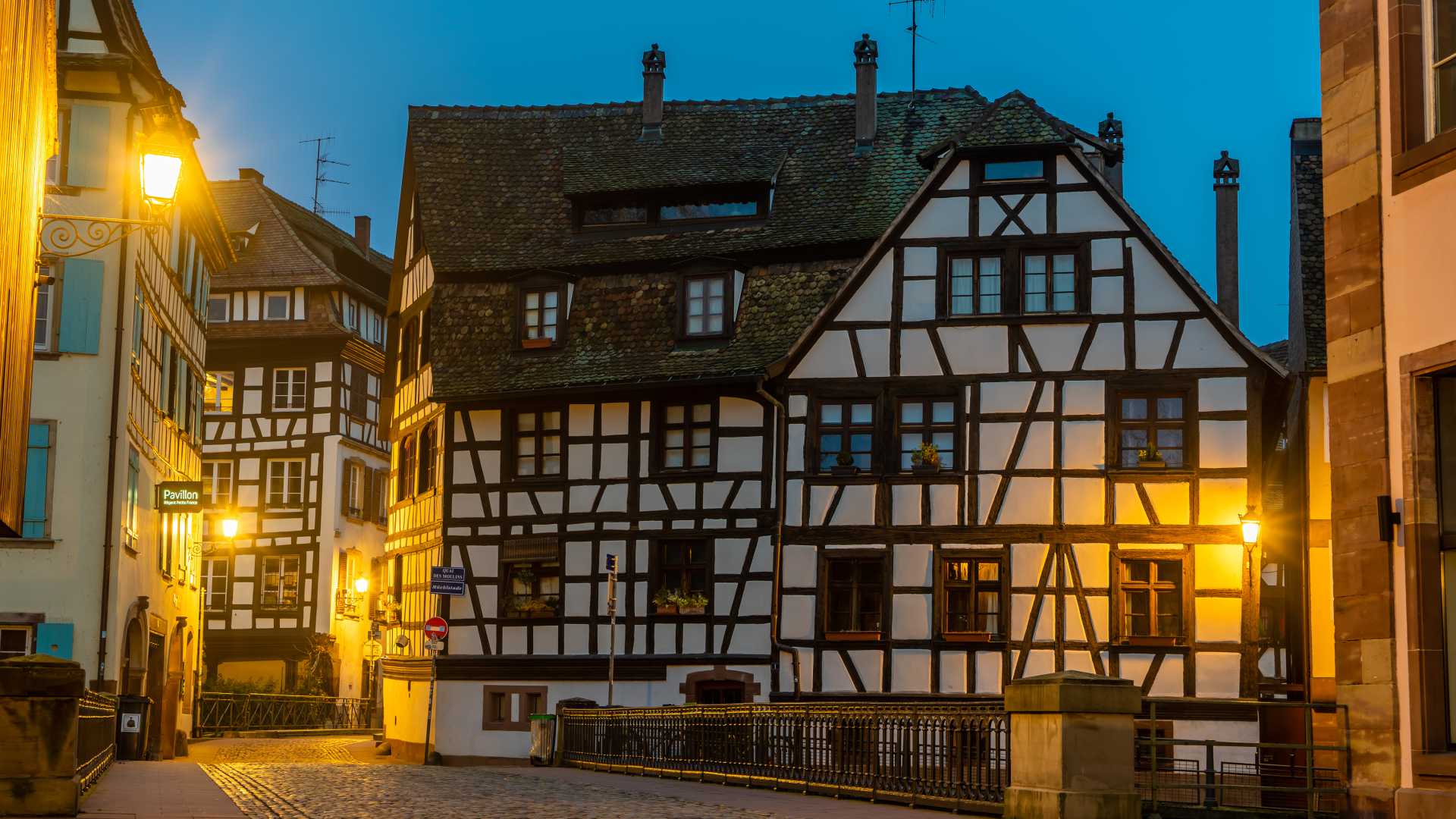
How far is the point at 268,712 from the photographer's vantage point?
5194 cm

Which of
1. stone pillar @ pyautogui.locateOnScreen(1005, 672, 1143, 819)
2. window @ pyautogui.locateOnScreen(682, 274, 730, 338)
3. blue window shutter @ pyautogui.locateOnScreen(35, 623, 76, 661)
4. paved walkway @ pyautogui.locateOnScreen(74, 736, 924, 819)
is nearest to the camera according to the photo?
stone pillar @ pyautogui.locateOnScreen(1005, 672, 1143, 819)

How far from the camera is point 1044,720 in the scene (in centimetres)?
1480

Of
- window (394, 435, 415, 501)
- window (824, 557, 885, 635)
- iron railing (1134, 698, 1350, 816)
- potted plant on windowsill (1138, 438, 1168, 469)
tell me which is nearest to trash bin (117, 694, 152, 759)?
window (394, 435, 415, 501)

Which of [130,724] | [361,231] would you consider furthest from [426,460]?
[361,231]

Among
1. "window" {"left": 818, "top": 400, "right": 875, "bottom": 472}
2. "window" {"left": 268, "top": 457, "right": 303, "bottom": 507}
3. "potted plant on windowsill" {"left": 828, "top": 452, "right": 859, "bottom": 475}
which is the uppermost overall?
"window" {"left": 268, "top": 457, "right": 303, "bottom": 507}

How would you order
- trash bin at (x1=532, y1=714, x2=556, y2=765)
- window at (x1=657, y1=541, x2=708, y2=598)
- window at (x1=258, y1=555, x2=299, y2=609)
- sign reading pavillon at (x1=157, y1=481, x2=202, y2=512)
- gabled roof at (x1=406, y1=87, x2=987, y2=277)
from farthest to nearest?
1. window at (x1=258, y1=555, x2=299, y2=609)
2. gabled roof at (x1=406, y1=87, x2=987, y2=277)
3. sign reading pavillon at (x1=157, y1=481, x2=202, y2=512)
4. window at (x1=657, y1=541, x2=708, y2=598)
5. trash bin at (x1=532, y1=714, x2=556, y2=765)

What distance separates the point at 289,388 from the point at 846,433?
29.4 meters

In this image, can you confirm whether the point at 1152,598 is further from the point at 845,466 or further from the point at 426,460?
the point at 426,460

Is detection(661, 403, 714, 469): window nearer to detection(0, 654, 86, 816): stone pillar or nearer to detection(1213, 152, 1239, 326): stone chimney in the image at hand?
detection(1213, 152, 1239, 326): stone chimney

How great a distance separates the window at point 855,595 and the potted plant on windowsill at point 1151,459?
4.31 metres

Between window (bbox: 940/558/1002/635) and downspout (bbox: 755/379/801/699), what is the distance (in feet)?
8.35

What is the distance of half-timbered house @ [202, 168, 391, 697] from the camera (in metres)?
56.0

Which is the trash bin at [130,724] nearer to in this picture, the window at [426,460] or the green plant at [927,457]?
the window at [426,460]

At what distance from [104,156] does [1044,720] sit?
2113 centimetres
